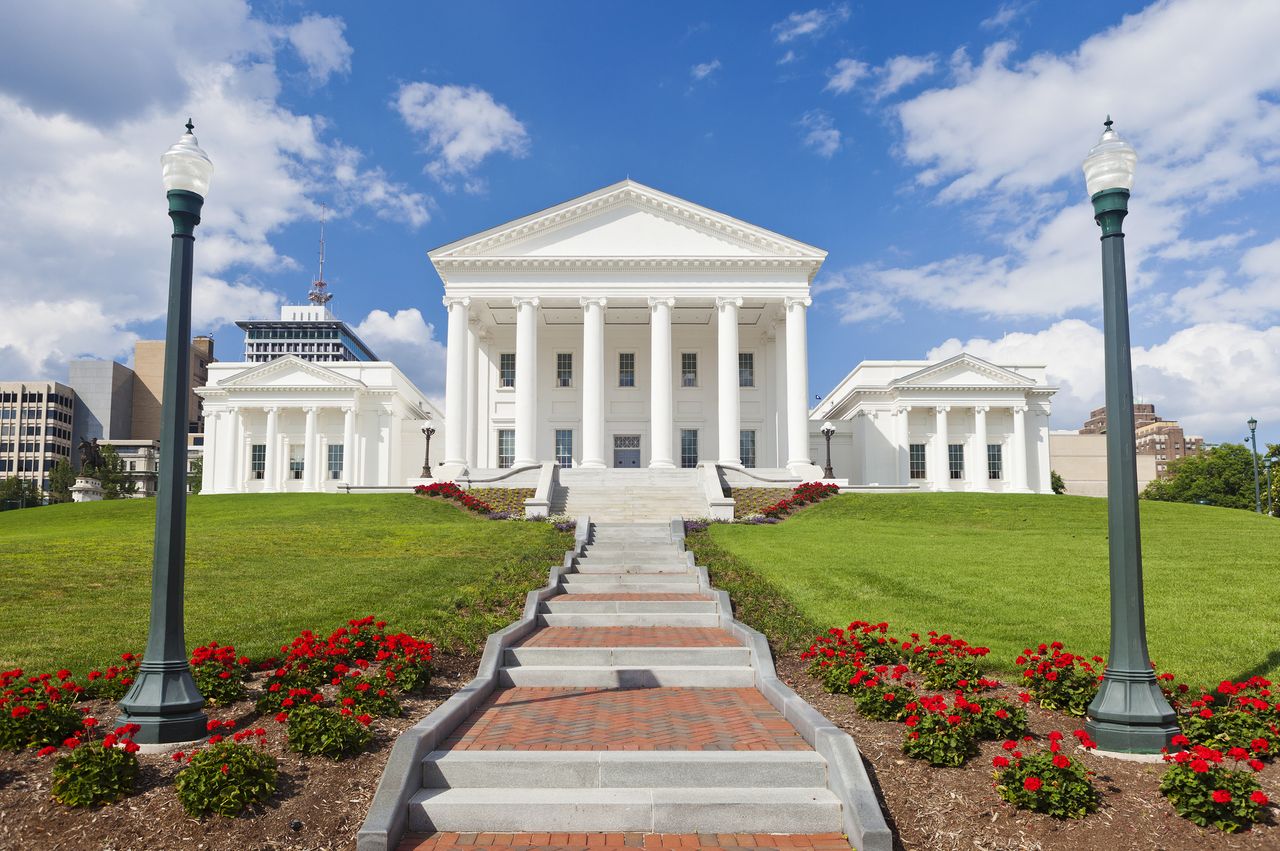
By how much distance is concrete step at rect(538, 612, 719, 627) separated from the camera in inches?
559

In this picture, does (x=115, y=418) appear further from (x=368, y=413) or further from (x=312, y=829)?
(x=312, y=829)

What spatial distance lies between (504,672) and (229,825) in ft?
15.3

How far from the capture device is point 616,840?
6.96 meters

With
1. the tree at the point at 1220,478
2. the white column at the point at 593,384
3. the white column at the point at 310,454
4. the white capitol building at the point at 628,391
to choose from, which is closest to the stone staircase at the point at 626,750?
the white capitol building at the point at 628,391

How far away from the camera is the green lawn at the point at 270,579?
12.1 m

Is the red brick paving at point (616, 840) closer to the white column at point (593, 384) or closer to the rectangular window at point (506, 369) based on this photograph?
the white column at point (593, 384)

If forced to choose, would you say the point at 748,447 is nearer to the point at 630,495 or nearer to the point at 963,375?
the point at 963,375

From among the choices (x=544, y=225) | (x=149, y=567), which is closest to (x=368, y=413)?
(x=544, y=225)

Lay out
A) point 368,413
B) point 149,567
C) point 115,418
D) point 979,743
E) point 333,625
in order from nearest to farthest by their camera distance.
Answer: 1. point 979,743
2. point 333,625
3. point 149,567
4. point 368,413
5. point 115,418

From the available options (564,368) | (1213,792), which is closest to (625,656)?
(1213,792)

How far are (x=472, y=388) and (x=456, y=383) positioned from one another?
1.45 m

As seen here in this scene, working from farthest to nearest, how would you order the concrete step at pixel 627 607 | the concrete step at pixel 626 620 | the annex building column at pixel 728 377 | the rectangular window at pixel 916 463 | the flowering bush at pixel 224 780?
the rectangular window at pixel 916 463 < the annex building column at pixel 728 377 < the concrete step at pixel 627 607 < the concrete step at pixel 626 620 < the flowering bush at pixel 224 780

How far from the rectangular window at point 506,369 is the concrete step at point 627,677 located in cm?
3934

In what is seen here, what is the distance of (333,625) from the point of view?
1295 centimetres
